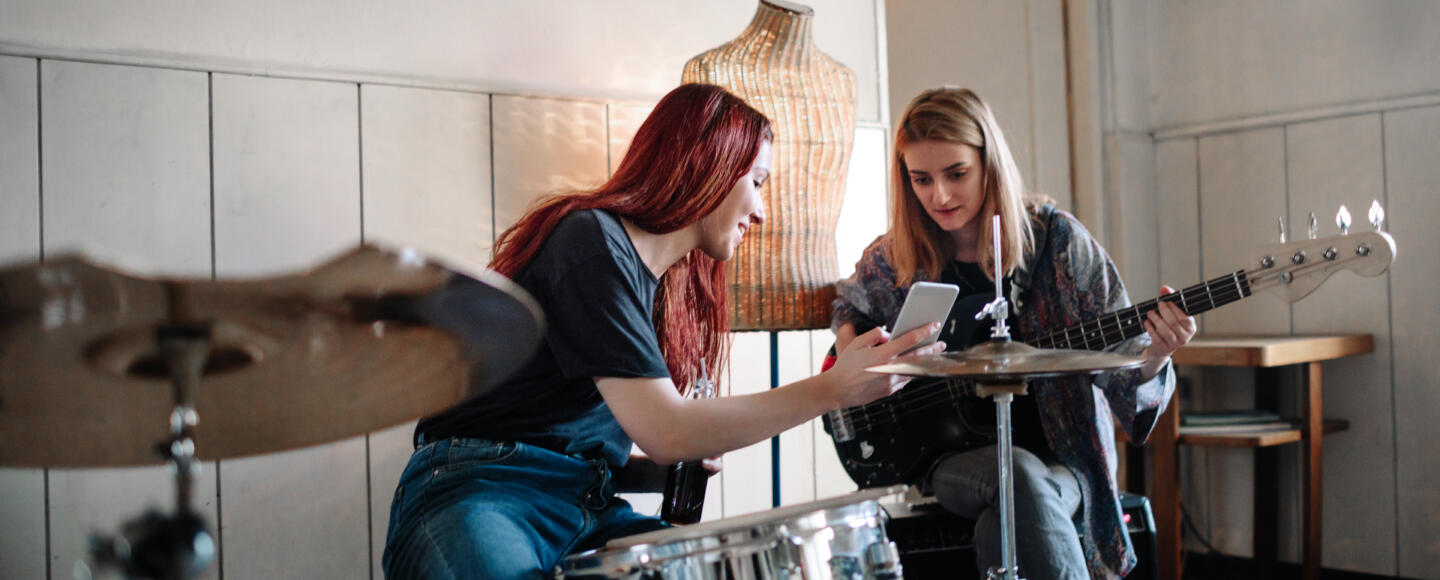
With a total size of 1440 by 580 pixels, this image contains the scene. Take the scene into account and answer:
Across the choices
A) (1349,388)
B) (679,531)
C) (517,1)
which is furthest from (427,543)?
(1349,388)

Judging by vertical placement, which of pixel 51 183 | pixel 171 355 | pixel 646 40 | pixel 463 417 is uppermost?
pixel 646 40

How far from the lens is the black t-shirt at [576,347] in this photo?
1.26 m

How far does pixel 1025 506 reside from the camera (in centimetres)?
164

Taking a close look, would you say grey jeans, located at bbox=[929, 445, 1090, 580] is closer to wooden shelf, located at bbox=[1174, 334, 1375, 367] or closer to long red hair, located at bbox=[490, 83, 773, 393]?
long red hair, located at bbox=[490, 83, 773, 393]

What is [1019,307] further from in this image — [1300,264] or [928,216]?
[1300,264]

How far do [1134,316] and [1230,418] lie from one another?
3.44 ft

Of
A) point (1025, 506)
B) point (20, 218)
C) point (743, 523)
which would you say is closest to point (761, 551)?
point (743, 523)

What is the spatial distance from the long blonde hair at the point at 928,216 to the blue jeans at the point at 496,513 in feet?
2.70

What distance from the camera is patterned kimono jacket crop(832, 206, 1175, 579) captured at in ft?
5.87

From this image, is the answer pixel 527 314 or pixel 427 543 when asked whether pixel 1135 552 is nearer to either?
pixel 427 543

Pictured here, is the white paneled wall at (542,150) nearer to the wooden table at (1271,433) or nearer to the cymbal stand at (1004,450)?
the cymbal stand at (1004,450)

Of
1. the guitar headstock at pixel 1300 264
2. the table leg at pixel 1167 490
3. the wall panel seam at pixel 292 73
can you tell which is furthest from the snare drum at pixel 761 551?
the table leg at pixel 1167 490

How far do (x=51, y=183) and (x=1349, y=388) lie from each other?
110 inches

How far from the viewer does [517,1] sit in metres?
2.03
